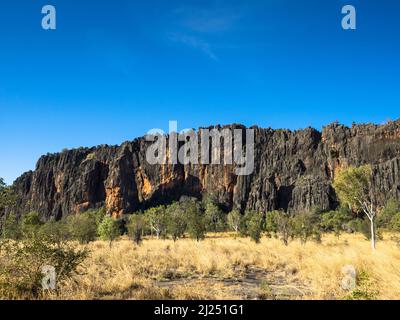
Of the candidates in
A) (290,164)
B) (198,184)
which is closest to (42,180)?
(198,184)

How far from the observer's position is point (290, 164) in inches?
5807

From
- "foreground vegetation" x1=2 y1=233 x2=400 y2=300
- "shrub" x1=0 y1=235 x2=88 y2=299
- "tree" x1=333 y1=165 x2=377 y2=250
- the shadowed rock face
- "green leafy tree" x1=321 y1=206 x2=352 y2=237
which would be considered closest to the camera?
"shrub" x1=0 y1=235 x2=88 y2=299

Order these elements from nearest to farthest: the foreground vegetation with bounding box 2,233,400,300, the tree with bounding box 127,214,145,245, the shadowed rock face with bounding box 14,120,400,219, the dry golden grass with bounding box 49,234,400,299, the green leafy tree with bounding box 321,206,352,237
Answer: the foreground vegetation with bounding box 2,233,400,300, the dry golden grass with bounding box 49,234,400,299, the tree with bounding box 127,214,145,245, the green leafy tree with bounding box 321,206,352,237, the shadowed rock face with bounding box 14,120,400,219

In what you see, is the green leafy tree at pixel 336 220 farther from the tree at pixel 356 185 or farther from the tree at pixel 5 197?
the tree at pixel 5 197

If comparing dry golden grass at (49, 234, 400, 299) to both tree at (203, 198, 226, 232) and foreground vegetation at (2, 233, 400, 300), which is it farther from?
tree at (203, 198, 226, 232)

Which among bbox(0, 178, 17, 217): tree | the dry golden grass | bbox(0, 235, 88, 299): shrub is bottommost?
the dry golden grass

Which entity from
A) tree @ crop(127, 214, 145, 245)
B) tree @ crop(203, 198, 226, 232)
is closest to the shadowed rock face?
tree @ crop(203, 198, 226, 232)

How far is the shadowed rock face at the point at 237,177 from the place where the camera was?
431ft

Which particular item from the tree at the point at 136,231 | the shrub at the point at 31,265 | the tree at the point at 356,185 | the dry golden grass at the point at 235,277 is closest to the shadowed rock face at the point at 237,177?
the tree at the point at 136,231

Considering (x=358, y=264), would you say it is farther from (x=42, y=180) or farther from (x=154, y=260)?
(x=42, y=180)

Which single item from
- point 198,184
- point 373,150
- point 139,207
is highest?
point 373,150

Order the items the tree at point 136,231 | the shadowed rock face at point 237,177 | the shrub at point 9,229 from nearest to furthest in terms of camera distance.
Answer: the shrub at point 9,229 < the tree at point 136,231 < the shadowed rock face at point 237,177

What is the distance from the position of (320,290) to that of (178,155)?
5875 inches

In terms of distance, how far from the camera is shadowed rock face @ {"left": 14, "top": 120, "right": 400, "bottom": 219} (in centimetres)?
13150
